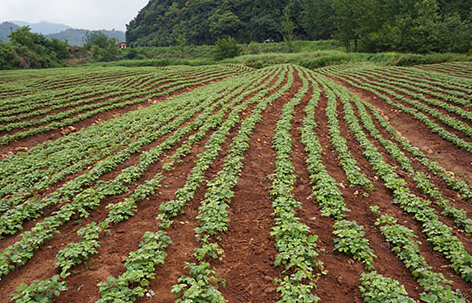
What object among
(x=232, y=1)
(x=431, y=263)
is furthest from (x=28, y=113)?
(x=232, y=1)

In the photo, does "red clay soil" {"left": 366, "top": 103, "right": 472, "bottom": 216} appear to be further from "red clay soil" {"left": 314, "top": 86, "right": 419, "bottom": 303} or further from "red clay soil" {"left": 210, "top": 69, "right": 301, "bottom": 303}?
"red clay soil" {"left": 210, "top": 69, "right": 301, "bottom": 303}

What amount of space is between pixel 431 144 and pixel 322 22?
84.6 meters

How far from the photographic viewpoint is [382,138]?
467 inches

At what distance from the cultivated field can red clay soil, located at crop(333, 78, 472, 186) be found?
100 mm

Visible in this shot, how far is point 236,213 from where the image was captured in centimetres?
634

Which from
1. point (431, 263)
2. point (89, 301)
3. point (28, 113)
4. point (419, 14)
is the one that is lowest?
point (431, 263)

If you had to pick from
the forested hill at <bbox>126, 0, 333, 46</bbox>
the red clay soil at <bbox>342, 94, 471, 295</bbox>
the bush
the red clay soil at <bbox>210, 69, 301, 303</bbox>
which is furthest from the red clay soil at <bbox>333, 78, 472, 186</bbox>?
the forested hill at <bbox>126, 0, 333, 46</bbox>

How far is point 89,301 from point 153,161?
16.9 ft

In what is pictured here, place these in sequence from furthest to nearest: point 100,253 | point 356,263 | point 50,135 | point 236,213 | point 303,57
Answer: point 303,57 → point 50,135 → point 236,213 → point 100,253 → point 356,263

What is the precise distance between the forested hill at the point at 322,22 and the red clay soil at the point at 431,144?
141ft

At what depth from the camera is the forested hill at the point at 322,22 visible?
47.8 meters

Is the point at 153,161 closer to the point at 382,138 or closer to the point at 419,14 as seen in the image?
the point at 382,138

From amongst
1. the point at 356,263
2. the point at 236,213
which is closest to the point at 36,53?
the point at 236,213

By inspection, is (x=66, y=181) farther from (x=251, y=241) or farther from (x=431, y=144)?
(x=431, y=144)
